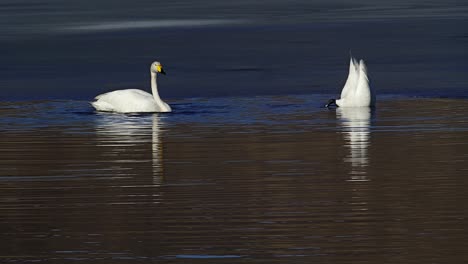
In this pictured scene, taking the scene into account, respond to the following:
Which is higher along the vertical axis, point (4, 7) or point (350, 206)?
point (4, 7)

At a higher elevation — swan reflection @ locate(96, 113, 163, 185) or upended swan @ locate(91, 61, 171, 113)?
upended swan @ locate(91, 61, 171, 113)

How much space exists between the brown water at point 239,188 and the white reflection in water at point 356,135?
0.9 inches

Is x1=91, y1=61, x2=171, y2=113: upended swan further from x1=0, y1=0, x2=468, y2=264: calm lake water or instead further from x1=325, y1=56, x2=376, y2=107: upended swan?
x1=325, y1=56, x2=376, y2=107: upended swan

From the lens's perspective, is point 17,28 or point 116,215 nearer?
point 116,215

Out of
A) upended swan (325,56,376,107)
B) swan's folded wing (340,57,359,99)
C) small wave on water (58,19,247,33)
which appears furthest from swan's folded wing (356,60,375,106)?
small wave on water (58,19,247,33)

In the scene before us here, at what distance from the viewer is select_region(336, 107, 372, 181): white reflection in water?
10.6 metres

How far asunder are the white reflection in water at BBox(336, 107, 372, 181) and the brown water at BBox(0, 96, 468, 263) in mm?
22

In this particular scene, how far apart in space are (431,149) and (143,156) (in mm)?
2316

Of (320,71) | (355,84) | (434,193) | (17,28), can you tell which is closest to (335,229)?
(434,193)

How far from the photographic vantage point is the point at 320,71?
19.6 metres

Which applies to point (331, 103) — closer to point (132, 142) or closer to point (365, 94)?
point (365, 94)

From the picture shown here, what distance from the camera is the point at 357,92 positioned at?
15.9 m

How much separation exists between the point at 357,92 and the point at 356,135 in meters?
3.13

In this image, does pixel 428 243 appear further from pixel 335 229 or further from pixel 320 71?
pixel 320 71
